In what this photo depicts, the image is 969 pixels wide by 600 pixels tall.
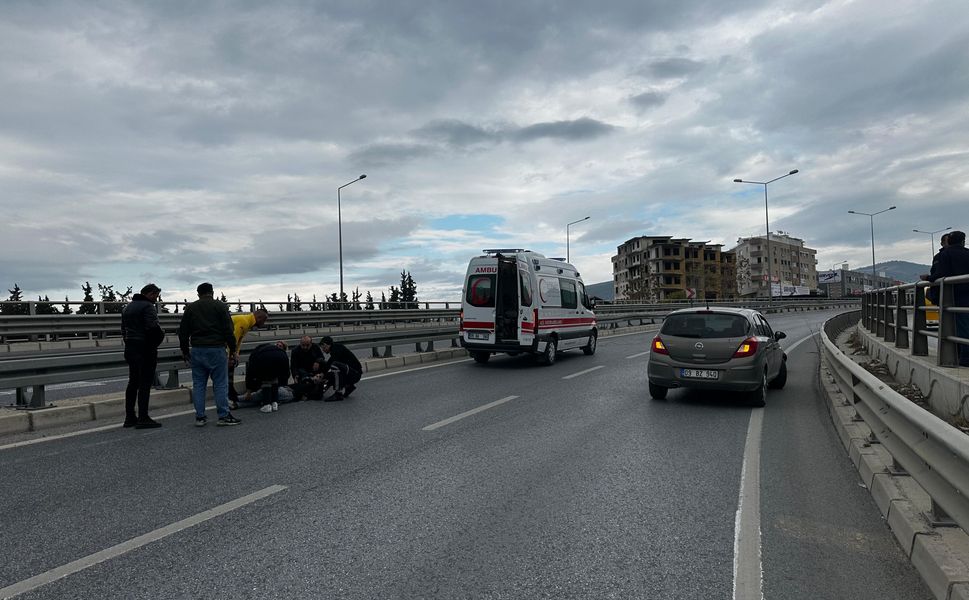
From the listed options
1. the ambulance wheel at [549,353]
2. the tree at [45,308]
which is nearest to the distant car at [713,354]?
the ambulance wheel at [549,353]

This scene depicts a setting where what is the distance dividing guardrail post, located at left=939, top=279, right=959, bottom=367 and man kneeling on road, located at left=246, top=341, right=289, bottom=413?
858 cm

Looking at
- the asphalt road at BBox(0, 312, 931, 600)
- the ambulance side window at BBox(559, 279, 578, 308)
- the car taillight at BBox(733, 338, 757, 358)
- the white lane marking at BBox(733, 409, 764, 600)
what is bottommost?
the white lane marking at BBox(733, 409, 764, 600)

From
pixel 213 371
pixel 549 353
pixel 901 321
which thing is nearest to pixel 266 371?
pixel 213 371

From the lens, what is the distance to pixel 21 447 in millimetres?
6398

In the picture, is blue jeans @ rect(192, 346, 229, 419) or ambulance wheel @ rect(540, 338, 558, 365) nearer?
blue jeans @ rect(192, 346, 229, 419)

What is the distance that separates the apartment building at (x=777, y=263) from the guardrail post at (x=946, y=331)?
12331 centimetres

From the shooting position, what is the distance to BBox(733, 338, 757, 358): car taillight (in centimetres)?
885

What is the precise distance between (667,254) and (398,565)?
117 m

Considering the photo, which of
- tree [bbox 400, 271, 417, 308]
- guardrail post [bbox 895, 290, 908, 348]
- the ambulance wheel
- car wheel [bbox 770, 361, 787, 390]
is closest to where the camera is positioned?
guardrail post [bbox 895, 290, 908, 348]

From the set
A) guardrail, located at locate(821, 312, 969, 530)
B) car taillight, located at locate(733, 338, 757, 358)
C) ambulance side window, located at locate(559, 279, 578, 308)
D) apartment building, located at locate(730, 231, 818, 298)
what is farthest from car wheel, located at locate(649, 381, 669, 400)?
apartment building, located at locate(730, 231, 818, 298)

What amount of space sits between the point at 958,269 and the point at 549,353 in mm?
8319

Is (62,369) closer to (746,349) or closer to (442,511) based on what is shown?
(442,511)

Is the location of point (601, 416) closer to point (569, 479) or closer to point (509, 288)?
point (569, 479)

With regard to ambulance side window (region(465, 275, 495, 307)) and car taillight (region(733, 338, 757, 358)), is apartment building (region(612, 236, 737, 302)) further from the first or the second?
car taillight (region(733, 338, 757, 358))
